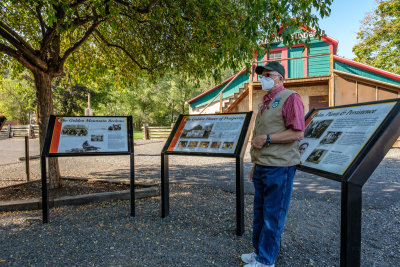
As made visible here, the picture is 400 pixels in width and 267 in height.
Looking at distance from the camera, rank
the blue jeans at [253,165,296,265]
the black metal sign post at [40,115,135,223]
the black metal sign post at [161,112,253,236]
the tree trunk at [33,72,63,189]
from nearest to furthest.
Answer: the blue jeans at [253,165,296,265] → the black metal sign post at [161,112,253,236] → the black metal sign post at [40,115,135,223] → the tree trunk at [33,72,63,189]

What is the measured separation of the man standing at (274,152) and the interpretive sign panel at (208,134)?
0.83 metres

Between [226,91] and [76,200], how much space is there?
16.7 metres

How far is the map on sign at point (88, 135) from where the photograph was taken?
12.5 feet

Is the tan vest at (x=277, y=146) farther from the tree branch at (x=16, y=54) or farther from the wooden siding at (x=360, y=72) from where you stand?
the wooden siding at (x=360, y=72)

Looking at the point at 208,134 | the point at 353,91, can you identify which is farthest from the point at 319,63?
the point at 208,134

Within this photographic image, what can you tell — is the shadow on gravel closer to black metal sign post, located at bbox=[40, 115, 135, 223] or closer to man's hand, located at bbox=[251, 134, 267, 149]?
black metal sign post, located at bbox=[40, 115, 135, 223]

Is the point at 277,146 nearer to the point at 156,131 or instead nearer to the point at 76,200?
the point at 76,200

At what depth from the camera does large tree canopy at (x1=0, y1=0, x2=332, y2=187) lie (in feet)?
12.6

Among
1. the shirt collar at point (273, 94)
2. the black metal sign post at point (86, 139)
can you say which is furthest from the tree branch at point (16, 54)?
the shirt collar at point (273, 94)

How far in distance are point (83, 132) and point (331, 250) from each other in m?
3.77

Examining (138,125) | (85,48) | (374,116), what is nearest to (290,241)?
(374,116)

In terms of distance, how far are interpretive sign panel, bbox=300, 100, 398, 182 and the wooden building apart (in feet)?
25.5

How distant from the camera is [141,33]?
244 inches

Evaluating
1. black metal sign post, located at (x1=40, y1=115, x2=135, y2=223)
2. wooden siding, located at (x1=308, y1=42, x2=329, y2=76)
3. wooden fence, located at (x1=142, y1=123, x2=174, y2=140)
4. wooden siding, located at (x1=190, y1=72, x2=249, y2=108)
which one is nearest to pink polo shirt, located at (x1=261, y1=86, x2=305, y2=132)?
black metal sign post, located at (x1=40, y1=115, x2=135, y2=223)
